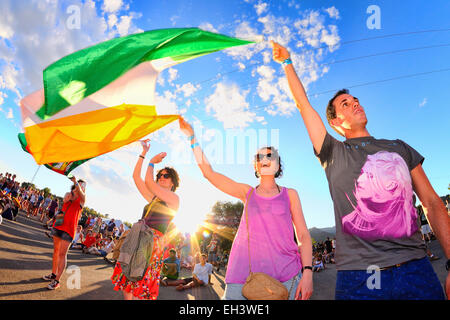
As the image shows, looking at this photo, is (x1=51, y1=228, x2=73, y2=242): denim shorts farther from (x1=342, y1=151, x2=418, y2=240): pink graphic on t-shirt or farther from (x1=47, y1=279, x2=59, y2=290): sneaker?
(x1=342, y1=151, x2=418, y2=240): pink graphic on t-shirt

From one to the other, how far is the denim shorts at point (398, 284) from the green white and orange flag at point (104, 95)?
2729 millimetres

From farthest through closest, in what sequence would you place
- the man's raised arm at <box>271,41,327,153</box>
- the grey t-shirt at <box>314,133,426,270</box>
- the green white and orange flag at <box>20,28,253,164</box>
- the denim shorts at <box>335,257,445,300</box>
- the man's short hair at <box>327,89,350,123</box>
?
the green white and orange flag at <box>20,28,253,164</box> < the man's short hair at <box>327,89,350,123</box> < the man's raised arm at <box>271,41,327,153</box> < the grey t-shirt at <box>314,133,426,270</box> < the denim shorts at <box>335,257,445,300</box>

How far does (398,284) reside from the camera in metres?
1.43

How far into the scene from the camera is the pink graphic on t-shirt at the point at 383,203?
1.57m

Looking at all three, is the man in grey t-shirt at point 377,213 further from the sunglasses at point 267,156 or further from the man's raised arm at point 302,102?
the sunglasses at point 267,156

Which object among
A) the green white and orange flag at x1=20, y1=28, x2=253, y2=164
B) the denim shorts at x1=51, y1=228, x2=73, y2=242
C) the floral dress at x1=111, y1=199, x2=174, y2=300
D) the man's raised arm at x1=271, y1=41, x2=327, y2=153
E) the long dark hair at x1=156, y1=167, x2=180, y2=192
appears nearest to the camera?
the man's raised arm at x1=271, y1=41, x2=327, y2=153

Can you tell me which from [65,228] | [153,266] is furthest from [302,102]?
[65,228]

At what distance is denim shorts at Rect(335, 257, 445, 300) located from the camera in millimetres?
1428

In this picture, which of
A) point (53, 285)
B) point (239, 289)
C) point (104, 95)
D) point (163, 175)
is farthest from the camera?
point (53, 285)

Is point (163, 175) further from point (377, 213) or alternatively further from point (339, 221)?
point (377, 213)

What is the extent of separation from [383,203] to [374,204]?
54 millimetres

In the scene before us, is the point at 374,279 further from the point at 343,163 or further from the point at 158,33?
the point at 158,33

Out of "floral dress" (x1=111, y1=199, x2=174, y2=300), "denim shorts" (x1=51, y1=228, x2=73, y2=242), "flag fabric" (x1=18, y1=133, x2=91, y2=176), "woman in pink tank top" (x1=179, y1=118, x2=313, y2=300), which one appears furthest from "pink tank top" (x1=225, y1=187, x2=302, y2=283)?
"denim shorts" (x1=51, y1=228, x2=73, y2=242)

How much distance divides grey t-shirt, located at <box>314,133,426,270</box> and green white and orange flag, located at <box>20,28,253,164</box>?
7.52 ft
